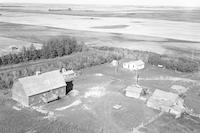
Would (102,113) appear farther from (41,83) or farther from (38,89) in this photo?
(41,83)

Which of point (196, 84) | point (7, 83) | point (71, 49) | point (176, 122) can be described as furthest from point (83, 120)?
point (71, 49)

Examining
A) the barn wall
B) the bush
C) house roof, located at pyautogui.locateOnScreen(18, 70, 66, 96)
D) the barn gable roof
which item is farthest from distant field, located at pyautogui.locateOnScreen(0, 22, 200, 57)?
the barn wall

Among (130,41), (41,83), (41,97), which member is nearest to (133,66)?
(41,83)

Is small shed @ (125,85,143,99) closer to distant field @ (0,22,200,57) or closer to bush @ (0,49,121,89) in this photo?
bush @ (0,49,121,89)

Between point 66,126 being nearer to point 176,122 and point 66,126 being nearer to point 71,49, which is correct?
point 176,122

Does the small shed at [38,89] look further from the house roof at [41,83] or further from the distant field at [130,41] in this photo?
the distant field at [130,41]

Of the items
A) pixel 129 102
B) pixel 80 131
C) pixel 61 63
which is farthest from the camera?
pixel 61 63

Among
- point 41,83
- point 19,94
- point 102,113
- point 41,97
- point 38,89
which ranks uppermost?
point 41,83
